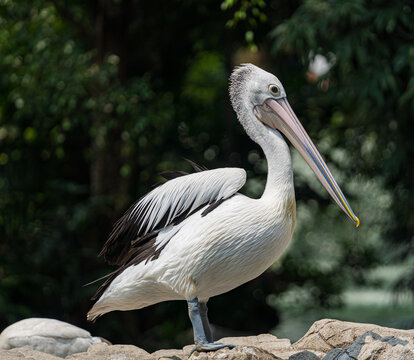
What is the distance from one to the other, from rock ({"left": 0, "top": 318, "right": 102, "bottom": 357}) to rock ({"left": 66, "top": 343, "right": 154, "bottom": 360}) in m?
0.17

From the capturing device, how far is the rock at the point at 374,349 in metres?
3.42

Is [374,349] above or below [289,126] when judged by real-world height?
below

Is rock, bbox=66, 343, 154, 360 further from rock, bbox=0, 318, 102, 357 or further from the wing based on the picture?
the wing

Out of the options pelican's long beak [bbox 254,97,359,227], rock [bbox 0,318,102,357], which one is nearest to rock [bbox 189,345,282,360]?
pelican's long beak [bbox 254,97,359,227]

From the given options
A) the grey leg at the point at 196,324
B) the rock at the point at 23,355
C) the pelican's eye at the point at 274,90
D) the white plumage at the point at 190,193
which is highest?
the pelican's eye at the point at 274,90

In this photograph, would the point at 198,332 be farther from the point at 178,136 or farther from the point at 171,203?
the point at 178,136

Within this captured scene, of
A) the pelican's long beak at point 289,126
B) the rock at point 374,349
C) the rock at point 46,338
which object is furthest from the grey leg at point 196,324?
the rock at point 46,338

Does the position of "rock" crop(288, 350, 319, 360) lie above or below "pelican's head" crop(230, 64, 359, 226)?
below

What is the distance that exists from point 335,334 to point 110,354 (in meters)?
1.28

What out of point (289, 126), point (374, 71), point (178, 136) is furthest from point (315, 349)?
point (178, 136)

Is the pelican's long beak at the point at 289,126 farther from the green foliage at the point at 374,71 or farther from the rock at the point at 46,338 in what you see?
the green foliage at the point at 374,71

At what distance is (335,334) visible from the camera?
13.0ft

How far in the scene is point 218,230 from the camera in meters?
3.56

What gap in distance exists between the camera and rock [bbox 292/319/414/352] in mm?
3873
